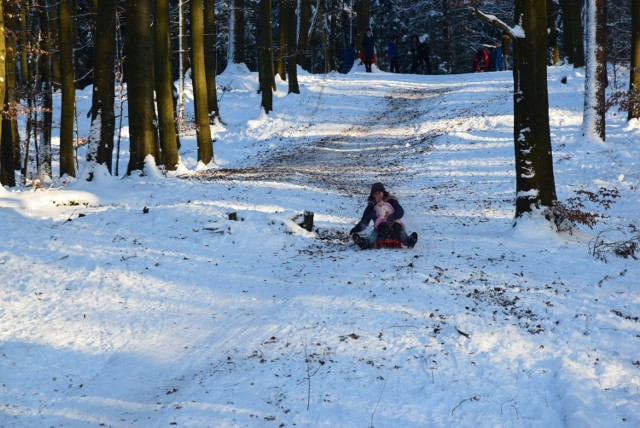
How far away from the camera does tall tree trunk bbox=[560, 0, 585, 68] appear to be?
22594 millimetres

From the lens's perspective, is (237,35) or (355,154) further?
(237,35)

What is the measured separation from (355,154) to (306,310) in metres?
15.5

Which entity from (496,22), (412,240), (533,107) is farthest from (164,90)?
(533,107)

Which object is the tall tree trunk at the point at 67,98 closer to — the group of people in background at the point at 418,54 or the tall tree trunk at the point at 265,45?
the tall tree trunk at the point at 265,45

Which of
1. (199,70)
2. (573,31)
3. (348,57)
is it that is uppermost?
(348,57)

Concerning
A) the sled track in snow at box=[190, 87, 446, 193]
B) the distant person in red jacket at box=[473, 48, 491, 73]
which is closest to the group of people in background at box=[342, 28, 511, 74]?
the distant person in red jacket at box=[473, 48, 491, 73]

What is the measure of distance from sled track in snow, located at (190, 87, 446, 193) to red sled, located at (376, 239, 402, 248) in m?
5.80

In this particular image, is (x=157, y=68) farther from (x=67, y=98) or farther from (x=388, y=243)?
(x=388, y=243)

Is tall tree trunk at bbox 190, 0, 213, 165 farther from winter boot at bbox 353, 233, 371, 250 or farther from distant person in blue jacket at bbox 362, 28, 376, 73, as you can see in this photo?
distant person in blue jacket at bbox 362, 28, 376, 73

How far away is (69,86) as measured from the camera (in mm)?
15727

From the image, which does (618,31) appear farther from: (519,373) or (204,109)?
(519,373)

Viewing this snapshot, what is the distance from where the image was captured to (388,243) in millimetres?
9648

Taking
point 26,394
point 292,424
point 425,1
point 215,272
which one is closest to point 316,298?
point 215,272

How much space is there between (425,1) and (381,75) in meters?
12.0
